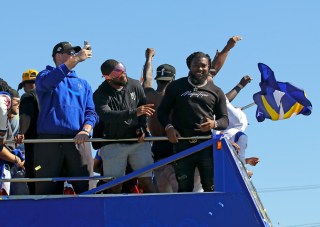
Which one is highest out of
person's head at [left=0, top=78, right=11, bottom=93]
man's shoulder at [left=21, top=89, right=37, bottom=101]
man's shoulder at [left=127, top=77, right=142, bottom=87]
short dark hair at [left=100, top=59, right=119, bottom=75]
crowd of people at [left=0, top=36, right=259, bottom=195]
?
short dark hair at [left=100, top=59, right=119, bottom=75]

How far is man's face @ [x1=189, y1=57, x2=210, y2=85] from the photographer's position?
965 centimetres

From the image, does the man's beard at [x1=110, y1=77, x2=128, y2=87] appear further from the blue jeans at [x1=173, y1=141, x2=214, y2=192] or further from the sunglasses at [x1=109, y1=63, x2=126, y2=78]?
the blue jeans at [x1=173, y1=141, x2=214, y2=192]

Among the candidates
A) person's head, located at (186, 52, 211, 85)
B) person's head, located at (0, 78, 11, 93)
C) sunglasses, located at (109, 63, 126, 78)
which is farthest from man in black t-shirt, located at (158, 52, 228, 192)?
person's head, located at (0, 78, 11, 93)

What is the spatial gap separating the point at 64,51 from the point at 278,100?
3.31 m

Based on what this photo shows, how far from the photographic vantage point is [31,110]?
982 cm

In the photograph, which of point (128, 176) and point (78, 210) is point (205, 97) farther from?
point (78, 210)

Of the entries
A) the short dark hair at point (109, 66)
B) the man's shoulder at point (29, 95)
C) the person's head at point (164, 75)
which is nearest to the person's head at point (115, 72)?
the short dark hair at point (109, 66)

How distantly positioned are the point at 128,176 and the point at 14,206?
4.11ft

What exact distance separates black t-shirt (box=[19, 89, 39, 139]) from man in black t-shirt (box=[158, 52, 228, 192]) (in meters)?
1.44

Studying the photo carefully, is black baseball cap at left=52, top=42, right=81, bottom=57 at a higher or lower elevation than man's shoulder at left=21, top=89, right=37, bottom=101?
higher

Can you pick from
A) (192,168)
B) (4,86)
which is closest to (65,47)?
(4,86)

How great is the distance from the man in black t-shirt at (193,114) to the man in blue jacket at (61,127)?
36.0 inches

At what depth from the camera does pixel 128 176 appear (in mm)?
Result: 9102

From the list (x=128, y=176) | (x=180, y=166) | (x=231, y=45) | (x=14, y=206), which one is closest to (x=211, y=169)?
(x=180, y=166)
